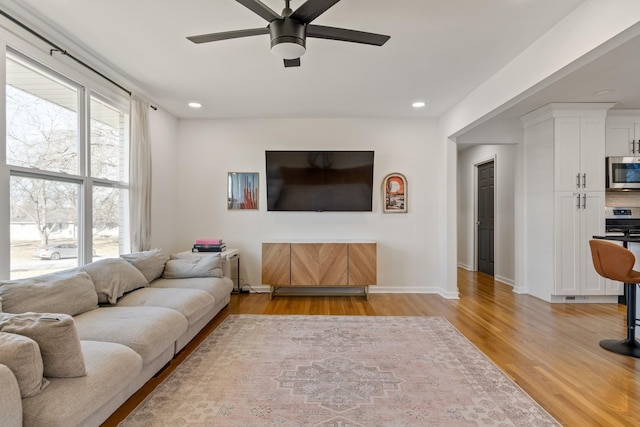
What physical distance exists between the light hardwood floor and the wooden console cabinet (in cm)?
28

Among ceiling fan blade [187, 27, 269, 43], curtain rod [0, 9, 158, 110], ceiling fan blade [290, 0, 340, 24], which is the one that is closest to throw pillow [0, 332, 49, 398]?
ceiling fan blade [187, 27, 269, 43]

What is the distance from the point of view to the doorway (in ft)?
19.2

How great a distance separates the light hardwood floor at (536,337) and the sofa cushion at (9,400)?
0.70 metres

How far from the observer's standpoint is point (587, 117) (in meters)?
4.05

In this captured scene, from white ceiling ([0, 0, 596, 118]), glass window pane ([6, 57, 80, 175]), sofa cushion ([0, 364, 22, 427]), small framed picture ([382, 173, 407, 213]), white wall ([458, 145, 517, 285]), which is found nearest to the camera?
sofa cushion ([0, 364, 22, 427])

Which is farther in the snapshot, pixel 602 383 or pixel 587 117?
pixel 587 117

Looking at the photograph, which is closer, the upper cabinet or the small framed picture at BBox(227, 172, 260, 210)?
the upper cabinet

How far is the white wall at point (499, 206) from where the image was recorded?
5.12m

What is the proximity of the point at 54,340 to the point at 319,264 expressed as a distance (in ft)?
10.0

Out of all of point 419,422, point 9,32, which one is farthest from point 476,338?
point 9,32

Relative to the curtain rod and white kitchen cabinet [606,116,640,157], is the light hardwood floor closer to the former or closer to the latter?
white kitchen cabinet [606,116,640,157]

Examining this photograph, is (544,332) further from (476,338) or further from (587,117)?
(587,117)

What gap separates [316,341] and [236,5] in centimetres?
278

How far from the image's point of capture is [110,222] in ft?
10.9
